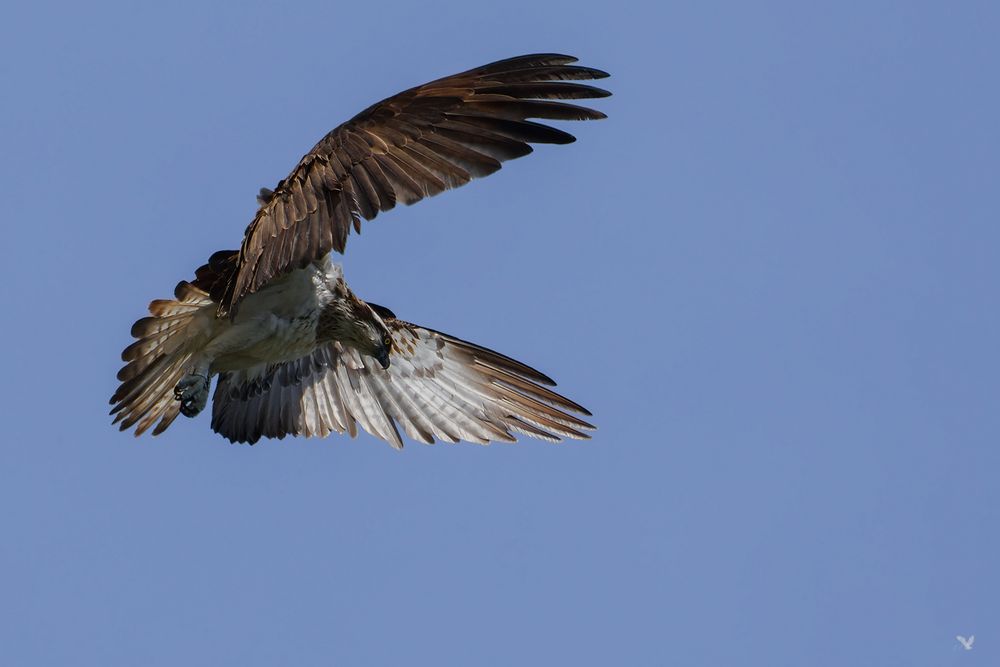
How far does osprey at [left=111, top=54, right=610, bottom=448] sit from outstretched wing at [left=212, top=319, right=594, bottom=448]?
10mm

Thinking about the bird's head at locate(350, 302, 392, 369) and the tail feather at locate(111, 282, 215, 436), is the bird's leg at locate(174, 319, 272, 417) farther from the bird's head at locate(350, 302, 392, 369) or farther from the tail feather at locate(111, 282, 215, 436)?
the bird's head at locate(350, 302, 392, 369)

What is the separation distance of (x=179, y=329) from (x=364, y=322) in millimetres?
1274

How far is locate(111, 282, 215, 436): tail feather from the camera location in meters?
8.95

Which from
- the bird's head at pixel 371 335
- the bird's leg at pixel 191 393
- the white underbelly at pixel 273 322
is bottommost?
the bird's leg at pixel 191 393

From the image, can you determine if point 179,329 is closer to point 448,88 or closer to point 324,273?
point 324,273

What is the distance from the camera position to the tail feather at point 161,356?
8.95 m

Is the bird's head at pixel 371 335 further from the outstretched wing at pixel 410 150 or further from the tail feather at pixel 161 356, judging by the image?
the outstretched wing at pixel 410 150

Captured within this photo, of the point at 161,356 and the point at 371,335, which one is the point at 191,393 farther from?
the point at 371,335

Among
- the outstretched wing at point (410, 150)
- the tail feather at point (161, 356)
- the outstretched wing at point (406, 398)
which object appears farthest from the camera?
the outstretched wing at point (406, 398)

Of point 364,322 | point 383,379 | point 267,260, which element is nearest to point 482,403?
point 383,379

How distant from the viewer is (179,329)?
904cm

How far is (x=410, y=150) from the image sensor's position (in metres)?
7.34

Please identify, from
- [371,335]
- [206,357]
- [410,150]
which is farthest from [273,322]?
[410,150]

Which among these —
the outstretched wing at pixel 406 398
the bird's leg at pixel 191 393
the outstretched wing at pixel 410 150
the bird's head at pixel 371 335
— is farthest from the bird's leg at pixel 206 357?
the outstretched wing at pixel 410 150
